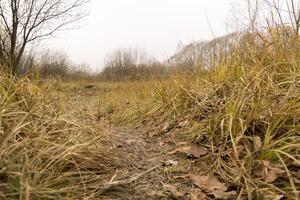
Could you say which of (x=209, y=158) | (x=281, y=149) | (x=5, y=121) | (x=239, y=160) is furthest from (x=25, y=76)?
(x=281, y=149)

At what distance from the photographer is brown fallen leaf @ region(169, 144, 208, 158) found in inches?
84.3

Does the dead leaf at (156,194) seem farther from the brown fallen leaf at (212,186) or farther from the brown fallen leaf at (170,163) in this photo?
the brown fallen leaf at (170,163)

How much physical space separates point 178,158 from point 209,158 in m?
0.20

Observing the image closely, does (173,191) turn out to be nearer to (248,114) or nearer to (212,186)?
(212,186)

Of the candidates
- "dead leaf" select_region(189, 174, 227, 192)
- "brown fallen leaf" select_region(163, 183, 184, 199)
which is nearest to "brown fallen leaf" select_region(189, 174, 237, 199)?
"dead leaf" select_region(189, 174, 227, 192)

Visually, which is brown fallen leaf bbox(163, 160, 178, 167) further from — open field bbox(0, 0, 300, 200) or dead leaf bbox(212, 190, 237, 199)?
dead leaf bbox(212, 190, 237, 199)

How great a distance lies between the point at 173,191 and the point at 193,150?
0.49 meters

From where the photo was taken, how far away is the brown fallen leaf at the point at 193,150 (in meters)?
2.14

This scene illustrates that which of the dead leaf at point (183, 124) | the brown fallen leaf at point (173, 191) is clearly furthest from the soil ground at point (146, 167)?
the dead leaf at point (183, 124)

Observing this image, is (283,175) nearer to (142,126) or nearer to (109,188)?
(109,188)

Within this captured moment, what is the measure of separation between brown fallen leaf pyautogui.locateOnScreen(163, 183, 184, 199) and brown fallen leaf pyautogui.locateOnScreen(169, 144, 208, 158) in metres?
0.38

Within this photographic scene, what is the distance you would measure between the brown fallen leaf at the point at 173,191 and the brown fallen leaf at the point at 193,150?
A: 1.25 ft

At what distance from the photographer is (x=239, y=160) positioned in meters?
1.87

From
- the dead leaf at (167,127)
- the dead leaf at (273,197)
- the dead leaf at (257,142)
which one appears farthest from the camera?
the dead leaf at (167,127)
